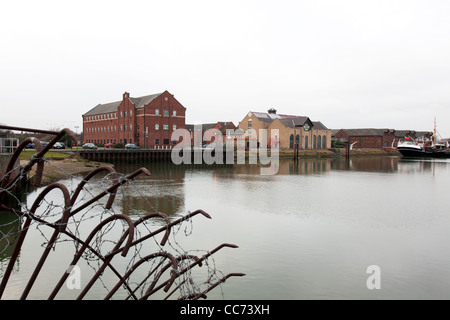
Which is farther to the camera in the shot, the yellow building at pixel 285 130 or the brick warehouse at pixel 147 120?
the yellow building at pixel 285 130

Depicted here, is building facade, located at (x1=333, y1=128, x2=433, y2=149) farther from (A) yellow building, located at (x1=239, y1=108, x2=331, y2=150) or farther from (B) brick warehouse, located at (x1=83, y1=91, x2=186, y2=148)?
(B) brick warehouse, located at (x1=83, y1=91, x2=186, y2=148)

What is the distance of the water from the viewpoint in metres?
9.59

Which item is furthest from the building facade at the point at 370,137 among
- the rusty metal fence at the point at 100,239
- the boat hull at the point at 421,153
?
the rusty metal fence at the point at 100,239

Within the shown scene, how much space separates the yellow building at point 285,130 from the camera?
8438cm

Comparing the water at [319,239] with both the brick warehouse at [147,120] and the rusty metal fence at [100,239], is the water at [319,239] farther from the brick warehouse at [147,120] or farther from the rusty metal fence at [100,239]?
the brick warehouse at [147,120]

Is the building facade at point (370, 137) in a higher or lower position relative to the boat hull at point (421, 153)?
higher
